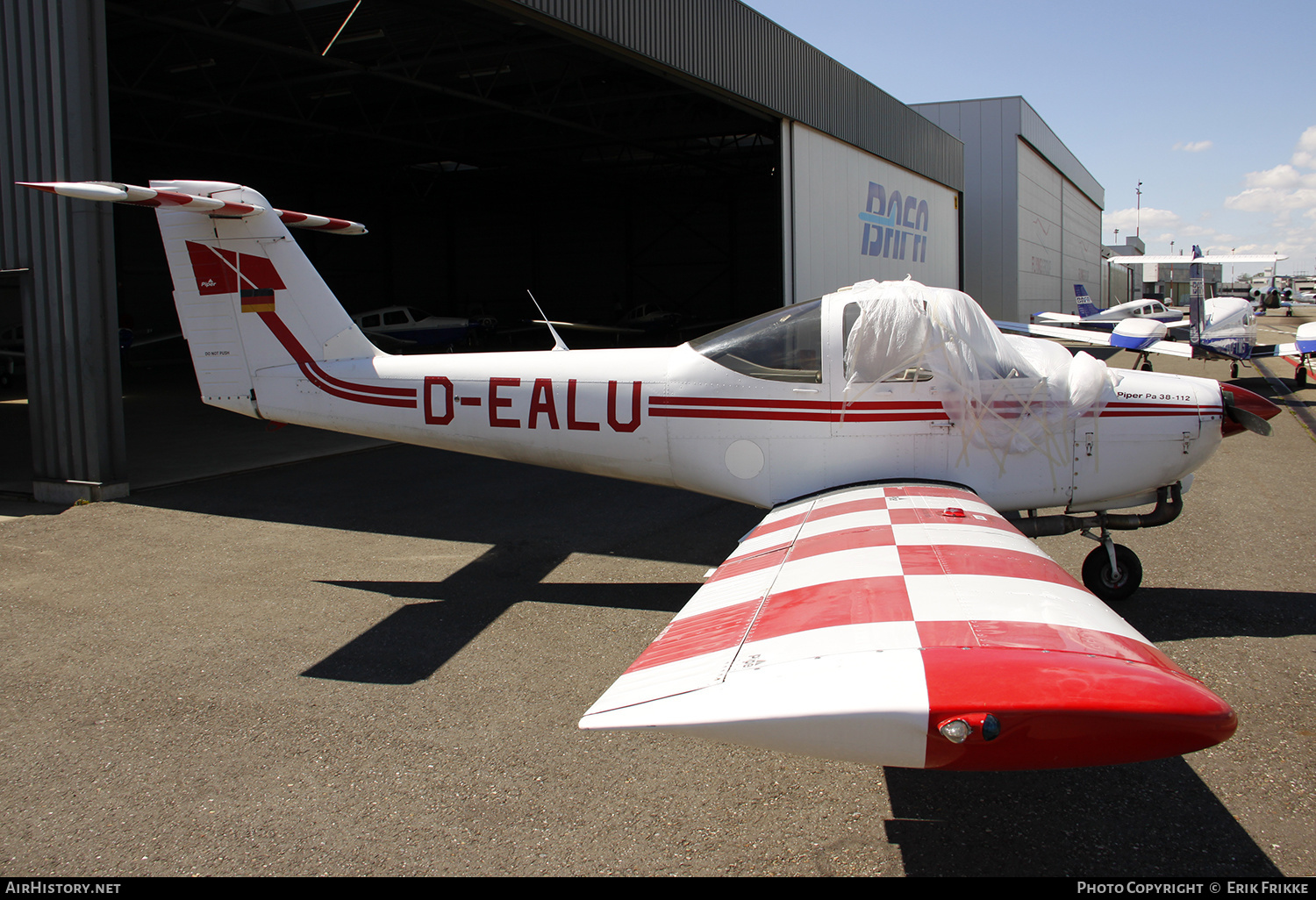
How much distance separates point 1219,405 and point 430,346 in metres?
25.3

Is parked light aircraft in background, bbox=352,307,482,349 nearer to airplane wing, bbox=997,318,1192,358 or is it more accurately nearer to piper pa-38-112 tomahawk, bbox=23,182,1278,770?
airplane wing, bbox=997,318,1192,358

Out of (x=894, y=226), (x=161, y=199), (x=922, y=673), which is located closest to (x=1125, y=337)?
(x=894, y=226)

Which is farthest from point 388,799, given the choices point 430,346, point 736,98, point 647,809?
point 430,346


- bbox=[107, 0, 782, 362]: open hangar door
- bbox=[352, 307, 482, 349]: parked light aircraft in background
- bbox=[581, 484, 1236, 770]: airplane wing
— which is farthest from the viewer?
bbox=[352, 307, 482, 349]: parked light aircraft in background

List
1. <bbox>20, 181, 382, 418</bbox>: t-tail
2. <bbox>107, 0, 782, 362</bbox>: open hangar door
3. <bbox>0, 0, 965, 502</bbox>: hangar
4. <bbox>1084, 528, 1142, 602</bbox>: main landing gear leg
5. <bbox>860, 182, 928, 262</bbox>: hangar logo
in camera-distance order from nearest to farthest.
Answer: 1. <bbox>1084, 528, 1142, 602</bbox>: main landing gear leg
2. <bbox>20, 181, 382, 418</bbox>: t-tail
3. <bbox>0, 0, 965, 502</bbox>: hangar
4. <bbox>107, 0, 782, 362</bbox>: open hangar door
5. <bbox>860, 182, 928, 262</bbox>: hangar logo

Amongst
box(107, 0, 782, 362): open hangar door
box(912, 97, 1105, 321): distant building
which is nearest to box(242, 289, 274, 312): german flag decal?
box(107, 0, 782, 362): open hangar door

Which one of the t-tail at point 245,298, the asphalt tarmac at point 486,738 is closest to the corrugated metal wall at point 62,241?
the asphalt tarmac at point 486,738

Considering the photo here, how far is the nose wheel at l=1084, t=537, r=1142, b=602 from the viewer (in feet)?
16.6

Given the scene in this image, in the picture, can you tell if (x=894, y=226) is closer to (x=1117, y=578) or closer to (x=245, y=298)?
(x=1117, y=578)

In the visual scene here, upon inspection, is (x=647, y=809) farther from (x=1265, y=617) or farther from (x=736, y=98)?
(x=736, y=98)

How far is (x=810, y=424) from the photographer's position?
15.6ft

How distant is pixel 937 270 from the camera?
936 inches

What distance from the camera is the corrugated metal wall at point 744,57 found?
383 inches

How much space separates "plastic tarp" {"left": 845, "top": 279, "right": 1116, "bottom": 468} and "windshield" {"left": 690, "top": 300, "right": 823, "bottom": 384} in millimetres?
219
